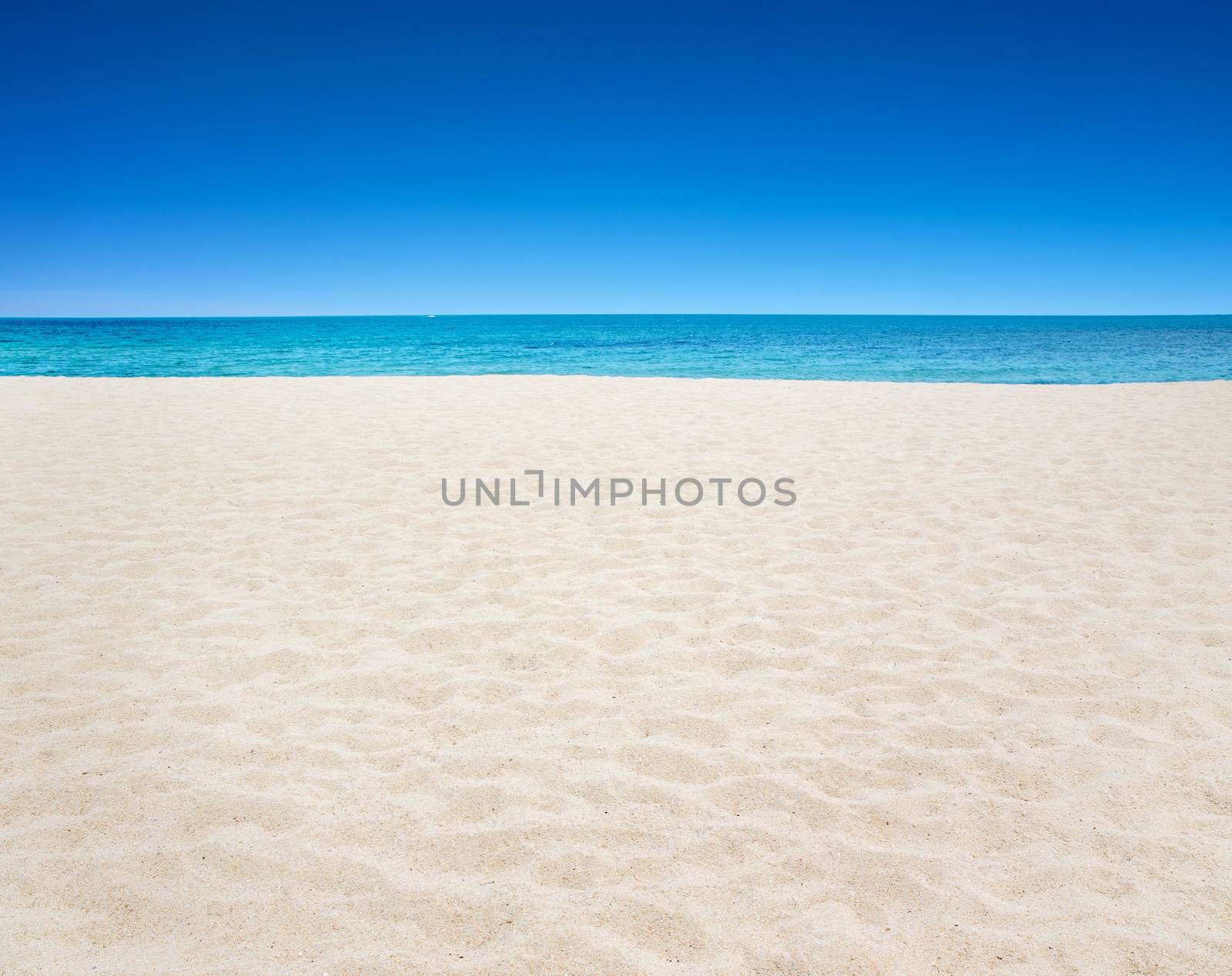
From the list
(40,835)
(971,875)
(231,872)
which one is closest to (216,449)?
(40,835)

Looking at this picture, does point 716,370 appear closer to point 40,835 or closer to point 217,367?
point 217,367

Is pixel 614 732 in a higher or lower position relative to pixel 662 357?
lower

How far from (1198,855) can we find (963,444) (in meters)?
6.82

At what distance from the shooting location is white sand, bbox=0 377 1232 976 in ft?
6.61

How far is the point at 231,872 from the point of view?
86.4 inches

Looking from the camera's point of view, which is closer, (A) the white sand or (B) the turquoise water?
(A) the white sand

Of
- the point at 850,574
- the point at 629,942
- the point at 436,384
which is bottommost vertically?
the point at 629,942

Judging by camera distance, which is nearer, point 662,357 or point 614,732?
point 614,732

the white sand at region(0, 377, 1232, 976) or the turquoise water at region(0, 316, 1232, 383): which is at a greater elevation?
→ the turquoise water at region(0, 316, 1232, 383)

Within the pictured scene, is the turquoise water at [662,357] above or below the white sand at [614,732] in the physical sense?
above

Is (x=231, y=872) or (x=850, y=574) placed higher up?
(x=850, y=574)

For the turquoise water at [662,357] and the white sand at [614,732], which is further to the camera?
the turquoise water at [662,357]

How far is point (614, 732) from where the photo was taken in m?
2.90

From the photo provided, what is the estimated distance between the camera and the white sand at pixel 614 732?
79.4 inches
